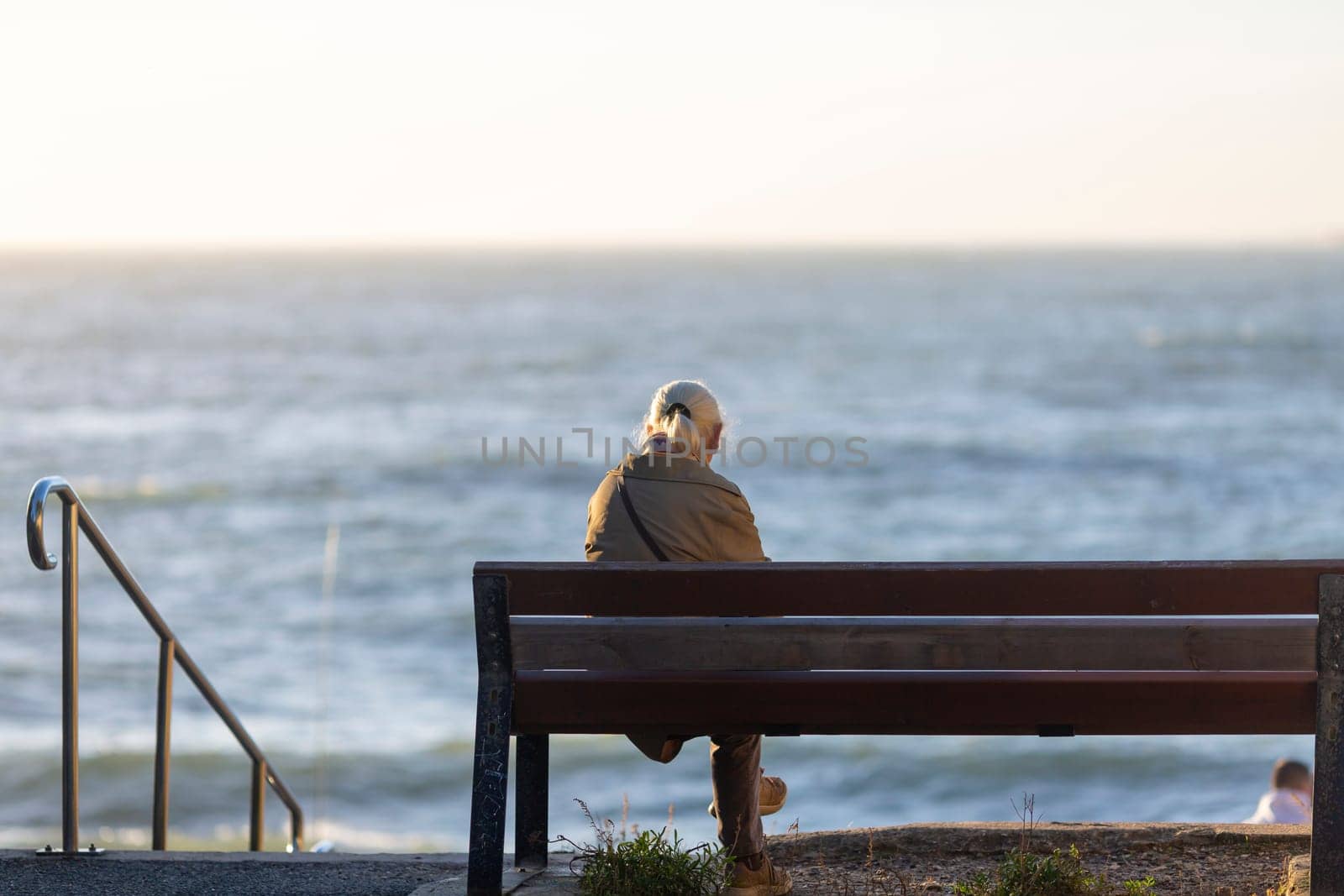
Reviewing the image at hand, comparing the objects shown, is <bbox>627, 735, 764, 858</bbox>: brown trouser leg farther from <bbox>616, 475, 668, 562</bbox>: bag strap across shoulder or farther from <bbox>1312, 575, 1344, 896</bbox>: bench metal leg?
<bbox>1312, 575, 1344, 896</bbox>: bench metal leg

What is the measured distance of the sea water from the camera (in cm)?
1217

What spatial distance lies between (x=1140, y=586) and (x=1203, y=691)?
1.04 ft

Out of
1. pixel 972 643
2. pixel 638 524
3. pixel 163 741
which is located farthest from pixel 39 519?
pixel 972 643

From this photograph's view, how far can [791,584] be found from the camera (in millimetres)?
3346

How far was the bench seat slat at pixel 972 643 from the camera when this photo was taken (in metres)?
3.39

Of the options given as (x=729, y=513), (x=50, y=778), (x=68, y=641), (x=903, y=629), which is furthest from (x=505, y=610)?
(x=50, y=778)

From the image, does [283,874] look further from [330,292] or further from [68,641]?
[330,292]

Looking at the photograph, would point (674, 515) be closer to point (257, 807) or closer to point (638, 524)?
point (638, 524)

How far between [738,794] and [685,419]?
0.99m

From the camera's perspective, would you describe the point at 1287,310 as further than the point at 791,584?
Yes

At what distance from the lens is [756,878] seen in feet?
12.5

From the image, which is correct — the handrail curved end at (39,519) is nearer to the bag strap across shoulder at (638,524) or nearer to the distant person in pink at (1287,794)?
the bag strap across shoulder at (638,524)

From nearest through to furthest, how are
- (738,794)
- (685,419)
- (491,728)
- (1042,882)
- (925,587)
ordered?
(925,587)
(491,728)
(1042,882)
(738,794)
(685,419)

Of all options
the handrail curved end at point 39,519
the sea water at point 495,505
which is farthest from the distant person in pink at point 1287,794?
the handrail curved end at point 39,519
